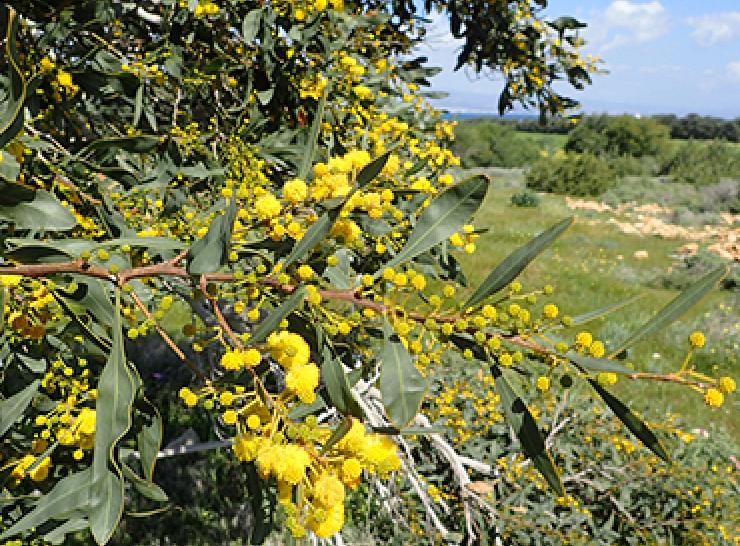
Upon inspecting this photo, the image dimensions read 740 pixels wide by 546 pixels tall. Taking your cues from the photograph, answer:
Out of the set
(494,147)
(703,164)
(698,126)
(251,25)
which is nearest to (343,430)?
(251,25)

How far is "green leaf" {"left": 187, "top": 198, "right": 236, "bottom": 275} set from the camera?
64 cm

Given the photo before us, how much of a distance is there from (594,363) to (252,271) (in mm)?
592

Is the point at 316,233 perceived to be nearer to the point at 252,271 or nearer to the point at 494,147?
the point at 252,271

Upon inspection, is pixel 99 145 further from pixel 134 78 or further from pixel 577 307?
pixel 577 307

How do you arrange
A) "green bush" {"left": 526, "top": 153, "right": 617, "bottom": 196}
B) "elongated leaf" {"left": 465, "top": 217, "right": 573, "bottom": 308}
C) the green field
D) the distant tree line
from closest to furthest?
"elongated leaf" {"left": 465, "top": 217, "right": 573, "bottom": 308} → the green field → "green bush" {"left": 526, "top": 153, "right": 617, "bottom": 196} → the distant tree line

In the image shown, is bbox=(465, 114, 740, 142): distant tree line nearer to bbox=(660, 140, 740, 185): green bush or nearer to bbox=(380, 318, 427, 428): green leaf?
bbox=(660, 140, 740, 185): green bush

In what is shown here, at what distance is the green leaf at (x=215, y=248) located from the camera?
2.11ft

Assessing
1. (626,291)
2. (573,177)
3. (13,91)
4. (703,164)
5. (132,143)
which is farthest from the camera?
(703,164)

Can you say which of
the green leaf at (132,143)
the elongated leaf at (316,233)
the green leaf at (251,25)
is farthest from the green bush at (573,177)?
the elongated leaf at (316,233)

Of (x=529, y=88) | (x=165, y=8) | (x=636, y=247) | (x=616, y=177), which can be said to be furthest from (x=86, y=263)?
(x=616, y=177)

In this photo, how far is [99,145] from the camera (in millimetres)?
1046

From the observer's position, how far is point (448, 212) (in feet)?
2.27

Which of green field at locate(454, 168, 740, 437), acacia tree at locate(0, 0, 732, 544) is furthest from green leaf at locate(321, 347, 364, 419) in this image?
green field at locate(454, 168, 740, 437)

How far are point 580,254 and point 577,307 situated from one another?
3.45 meters
